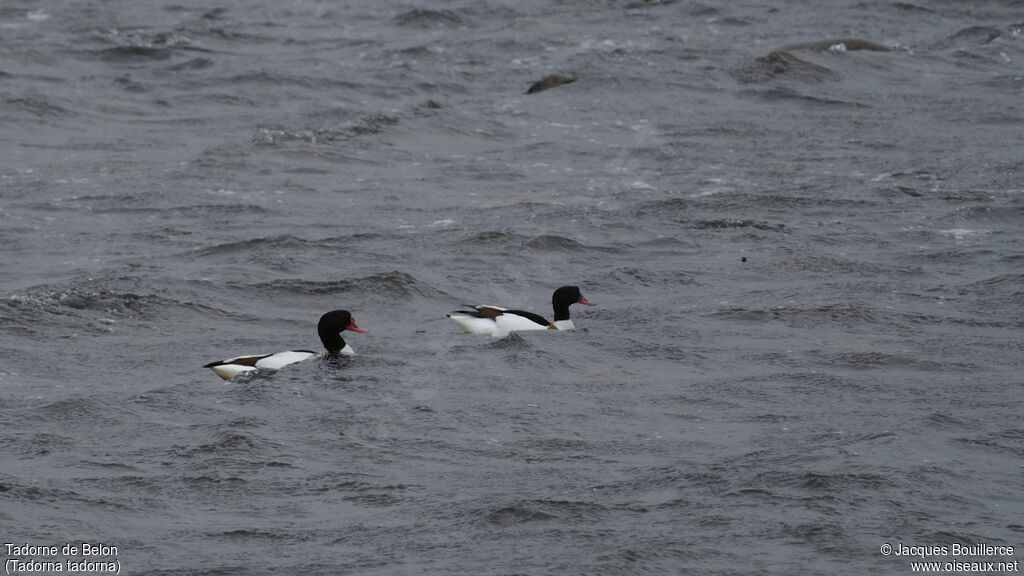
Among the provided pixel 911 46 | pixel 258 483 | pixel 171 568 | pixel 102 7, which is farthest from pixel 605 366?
pixel 102 7

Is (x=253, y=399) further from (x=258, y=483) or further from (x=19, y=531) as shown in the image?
(x=19, y=531)

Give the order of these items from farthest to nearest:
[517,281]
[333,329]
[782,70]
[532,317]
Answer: [782,70] → [517,281] → [532,317] → [333,329]

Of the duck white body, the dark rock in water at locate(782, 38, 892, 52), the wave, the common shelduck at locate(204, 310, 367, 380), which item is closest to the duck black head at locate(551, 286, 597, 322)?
the wave

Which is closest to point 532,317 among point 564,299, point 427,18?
point 564,299

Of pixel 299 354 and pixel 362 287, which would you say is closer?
pixel 299 354

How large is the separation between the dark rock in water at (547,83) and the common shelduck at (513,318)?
10.3 meters

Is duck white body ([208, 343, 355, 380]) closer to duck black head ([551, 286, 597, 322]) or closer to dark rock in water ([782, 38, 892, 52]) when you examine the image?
duck black head ([551, 286, 597, 322])

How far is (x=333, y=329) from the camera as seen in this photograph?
15164 millimetres

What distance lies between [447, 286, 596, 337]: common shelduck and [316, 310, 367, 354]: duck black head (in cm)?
125

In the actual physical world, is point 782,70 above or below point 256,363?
below

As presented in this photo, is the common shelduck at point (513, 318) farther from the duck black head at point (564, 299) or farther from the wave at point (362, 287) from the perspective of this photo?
the wave at point (362, 287)

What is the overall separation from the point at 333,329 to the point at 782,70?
13.9 meters

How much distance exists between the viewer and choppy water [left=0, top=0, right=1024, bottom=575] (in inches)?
423

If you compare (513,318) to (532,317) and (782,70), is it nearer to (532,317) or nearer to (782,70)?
(532,317)
